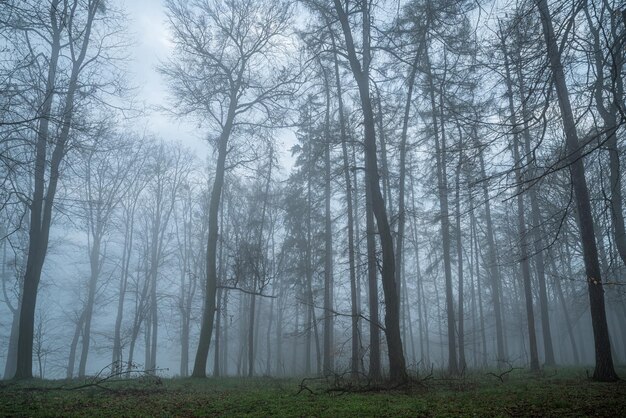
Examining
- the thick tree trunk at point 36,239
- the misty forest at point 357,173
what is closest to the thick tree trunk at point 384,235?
the misty forest at point 357,173

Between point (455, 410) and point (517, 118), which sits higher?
point (517, 118)

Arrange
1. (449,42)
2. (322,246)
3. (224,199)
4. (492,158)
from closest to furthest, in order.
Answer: (492,158) < (449,42) < (322,246) < (224,199)

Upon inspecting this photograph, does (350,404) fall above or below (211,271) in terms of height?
below

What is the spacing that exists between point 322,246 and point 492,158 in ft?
51.7

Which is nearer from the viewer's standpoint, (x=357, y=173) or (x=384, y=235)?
(x=384, y=235)

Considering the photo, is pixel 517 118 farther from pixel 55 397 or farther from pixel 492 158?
pixel 55 397

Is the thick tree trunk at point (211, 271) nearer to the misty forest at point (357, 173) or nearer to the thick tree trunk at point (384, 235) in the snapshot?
the misty forest at point (357, 173)

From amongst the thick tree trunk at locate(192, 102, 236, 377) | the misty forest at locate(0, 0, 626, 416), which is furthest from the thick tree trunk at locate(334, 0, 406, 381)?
the thick tree trunk at locate(192, 102, 236, 377)

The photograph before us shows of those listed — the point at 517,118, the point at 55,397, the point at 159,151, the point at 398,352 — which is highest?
the point at 159,151

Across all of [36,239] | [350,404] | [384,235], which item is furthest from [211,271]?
[350,404]

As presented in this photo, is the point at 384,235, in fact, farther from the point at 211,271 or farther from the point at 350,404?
the point at 211,271

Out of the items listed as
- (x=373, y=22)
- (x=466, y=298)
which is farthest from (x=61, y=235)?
(x=466, y=298)

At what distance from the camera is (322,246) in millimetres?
19672

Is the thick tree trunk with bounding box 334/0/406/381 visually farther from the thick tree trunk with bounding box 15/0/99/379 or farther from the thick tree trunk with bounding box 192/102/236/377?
the thick tree trunk with bounding box 15/0/99/379
